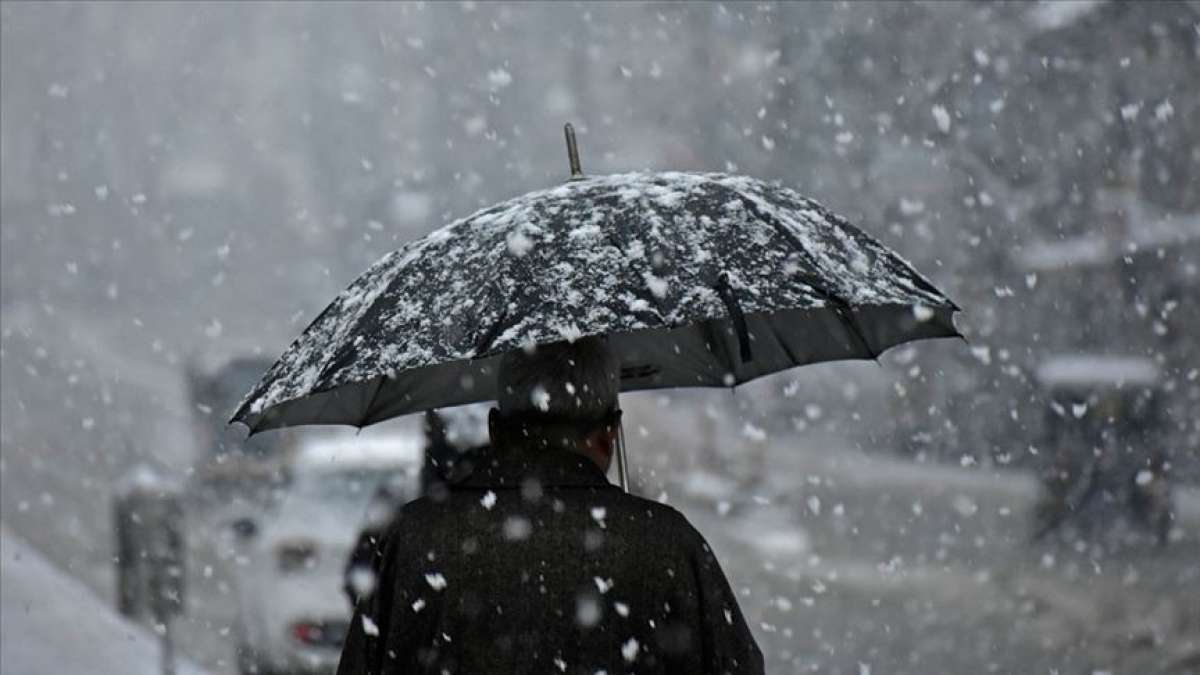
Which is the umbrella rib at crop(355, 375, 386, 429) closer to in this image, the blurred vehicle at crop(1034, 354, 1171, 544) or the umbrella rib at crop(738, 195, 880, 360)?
the umbrella rib at crop(738, 195, 880, 360)

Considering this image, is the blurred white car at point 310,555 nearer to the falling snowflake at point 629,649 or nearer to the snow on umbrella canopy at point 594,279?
the snow on umbrella canopy at point 594,279

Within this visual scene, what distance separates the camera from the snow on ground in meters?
5.38

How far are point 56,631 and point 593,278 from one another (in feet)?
12.8

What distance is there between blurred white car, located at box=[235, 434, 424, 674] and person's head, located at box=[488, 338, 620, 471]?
3.95 m

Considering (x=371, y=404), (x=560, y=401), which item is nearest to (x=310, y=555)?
(x=371, y=404)

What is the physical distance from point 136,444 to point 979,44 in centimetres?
1946

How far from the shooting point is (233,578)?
13.0 m

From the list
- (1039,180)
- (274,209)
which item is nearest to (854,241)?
(1039,180)

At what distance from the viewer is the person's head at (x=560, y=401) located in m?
2.57

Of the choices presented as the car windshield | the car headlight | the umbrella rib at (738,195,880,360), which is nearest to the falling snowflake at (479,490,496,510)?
the umbrella rib at (738,195,880,360)

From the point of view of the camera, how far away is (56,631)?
19.0 ft

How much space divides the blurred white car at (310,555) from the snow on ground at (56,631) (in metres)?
0.83

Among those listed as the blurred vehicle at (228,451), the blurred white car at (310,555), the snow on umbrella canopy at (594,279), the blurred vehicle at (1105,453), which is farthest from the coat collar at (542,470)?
the blurred vehicle at (228,451)

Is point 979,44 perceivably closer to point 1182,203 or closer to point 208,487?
point 1182,203
